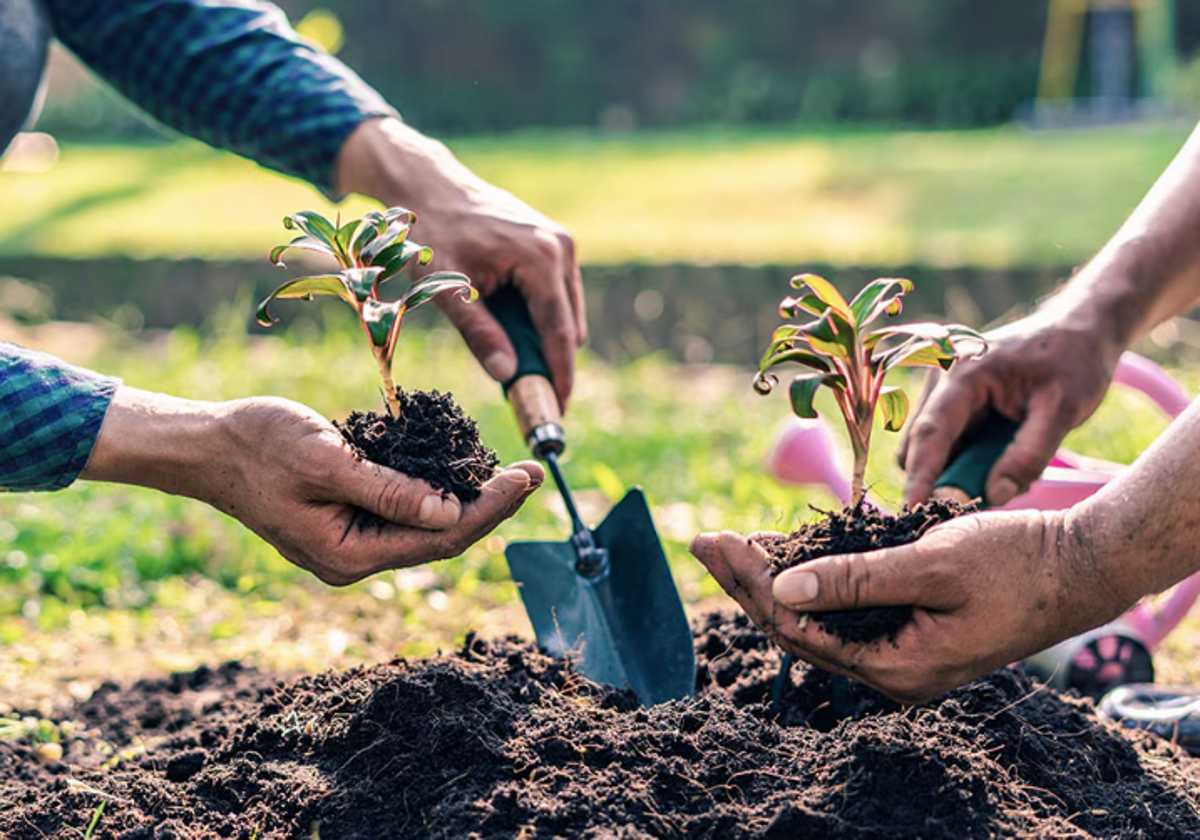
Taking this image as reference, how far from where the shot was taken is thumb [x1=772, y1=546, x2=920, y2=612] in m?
1.61

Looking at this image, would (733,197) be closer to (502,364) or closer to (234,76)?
(234,76)

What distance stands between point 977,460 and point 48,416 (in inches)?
63.2

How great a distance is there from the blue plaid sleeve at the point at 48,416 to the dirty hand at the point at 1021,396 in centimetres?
141

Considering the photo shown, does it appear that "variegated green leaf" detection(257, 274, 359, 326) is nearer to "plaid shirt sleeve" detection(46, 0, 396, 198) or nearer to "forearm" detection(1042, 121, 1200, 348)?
"plaid shirt sleeve" detection(46, 0, 396, 198)

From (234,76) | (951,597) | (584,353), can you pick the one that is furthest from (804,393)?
(584,353)

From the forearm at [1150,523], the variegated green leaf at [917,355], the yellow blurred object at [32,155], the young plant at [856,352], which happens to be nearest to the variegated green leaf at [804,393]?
the young plant at [856,352]

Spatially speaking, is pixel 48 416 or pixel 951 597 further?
pixel 48 416

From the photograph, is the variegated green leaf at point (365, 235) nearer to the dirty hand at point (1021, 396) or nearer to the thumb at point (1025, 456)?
the dirty hand at point (1021, 396)

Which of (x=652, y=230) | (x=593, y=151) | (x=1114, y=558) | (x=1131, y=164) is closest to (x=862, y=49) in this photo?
(x=593, y=151)

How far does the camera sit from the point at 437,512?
1806 millimetres

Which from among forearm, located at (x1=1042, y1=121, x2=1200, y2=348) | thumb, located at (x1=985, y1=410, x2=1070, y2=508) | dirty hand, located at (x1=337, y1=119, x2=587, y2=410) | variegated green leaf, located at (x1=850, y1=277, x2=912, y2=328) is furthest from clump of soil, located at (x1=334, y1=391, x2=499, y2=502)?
forearm, located at (x1=1042, y1=121, x2=1200, y2=348)

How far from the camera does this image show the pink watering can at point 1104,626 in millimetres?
2359

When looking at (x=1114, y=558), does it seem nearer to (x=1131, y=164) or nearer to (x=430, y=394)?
(x=430, y=394)

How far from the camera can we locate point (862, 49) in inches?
505
